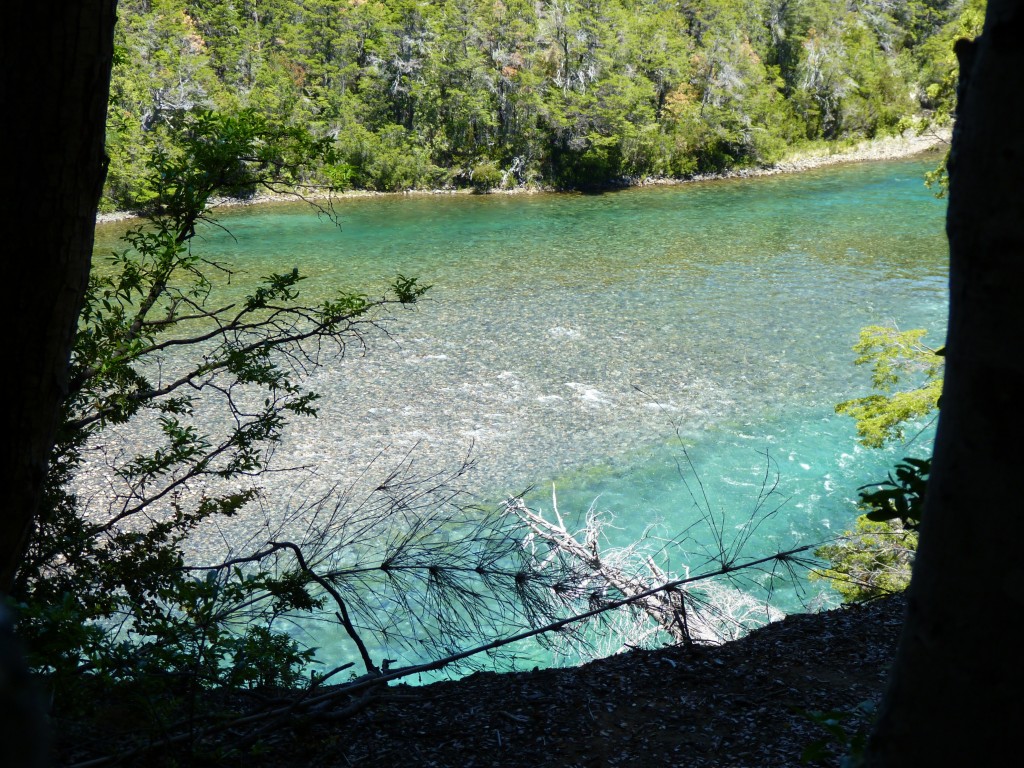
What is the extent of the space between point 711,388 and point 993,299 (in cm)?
1151

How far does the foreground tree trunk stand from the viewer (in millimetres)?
990

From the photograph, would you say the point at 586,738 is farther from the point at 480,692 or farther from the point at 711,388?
the point at 711,388

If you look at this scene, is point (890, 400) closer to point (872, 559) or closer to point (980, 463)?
point (872, 559)

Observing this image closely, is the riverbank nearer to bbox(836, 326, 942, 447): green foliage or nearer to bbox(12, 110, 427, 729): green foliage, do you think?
bbox(836, 326, 942, 447): green foliage

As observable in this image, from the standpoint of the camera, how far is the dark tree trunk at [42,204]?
139cm

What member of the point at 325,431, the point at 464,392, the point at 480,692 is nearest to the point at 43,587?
the point at 480,692

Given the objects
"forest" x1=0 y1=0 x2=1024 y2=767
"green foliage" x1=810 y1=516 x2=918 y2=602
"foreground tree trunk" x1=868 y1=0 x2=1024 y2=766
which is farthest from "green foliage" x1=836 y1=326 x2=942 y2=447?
"foreground tree trunk" x1=868 y1=0 x2=1024 y2=766

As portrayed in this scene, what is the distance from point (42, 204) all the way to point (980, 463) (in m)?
1.47

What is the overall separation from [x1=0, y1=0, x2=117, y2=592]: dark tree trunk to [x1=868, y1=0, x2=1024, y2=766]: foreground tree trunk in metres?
1.36

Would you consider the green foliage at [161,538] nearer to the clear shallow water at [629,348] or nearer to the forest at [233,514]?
the forest at [233,514]

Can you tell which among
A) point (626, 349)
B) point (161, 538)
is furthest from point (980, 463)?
point (626, 349)

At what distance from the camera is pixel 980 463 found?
102 cm

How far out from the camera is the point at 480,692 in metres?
3.14

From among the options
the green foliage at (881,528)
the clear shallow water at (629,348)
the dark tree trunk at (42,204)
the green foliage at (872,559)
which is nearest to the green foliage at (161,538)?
the dark tree trunk at (42,204)
